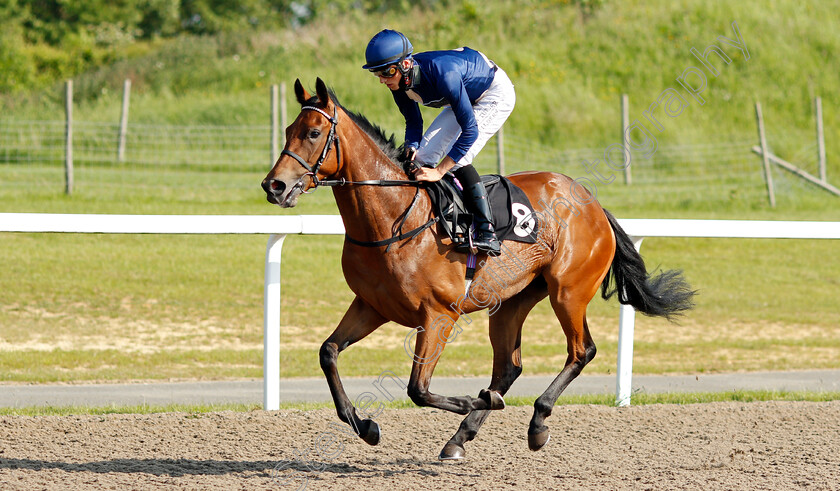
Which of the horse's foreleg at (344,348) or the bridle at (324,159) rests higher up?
the bridle at (324,159)

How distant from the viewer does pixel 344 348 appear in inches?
181

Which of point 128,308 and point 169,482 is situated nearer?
point 169,482

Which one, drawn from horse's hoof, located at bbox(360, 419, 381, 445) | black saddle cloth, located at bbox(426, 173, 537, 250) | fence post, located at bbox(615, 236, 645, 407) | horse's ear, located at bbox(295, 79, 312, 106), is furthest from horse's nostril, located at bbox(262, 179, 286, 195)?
fence post, located at bbox(615, 236, 645, 407)

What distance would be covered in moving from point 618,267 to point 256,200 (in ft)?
30.9

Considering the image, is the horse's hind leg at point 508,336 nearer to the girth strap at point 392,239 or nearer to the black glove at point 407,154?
the girth strap at point 392,239

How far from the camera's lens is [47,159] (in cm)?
1592

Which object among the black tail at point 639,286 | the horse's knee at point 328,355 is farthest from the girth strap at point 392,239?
the black tail at point 639,286

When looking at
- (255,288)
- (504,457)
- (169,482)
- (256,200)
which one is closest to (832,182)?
(256,200)

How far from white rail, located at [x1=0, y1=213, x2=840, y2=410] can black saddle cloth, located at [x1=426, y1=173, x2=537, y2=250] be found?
4.27ft

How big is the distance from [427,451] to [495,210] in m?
1.33

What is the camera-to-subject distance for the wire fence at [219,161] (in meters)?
15.1

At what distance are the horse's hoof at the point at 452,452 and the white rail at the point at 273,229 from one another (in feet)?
4.56

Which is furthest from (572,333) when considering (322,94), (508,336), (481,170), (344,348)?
(481,170)

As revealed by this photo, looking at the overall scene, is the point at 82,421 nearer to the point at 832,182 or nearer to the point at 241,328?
the point at 241,328
